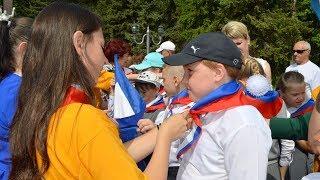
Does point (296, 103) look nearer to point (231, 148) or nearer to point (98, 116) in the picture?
point (231, 148)

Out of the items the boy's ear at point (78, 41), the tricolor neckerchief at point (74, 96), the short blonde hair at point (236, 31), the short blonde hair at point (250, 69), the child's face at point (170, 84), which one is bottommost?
the child's face at point (170, 84)

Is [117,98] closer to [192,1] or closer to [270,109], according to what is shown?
[270,109]

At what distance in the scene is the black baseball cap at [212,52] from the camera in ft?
8.63

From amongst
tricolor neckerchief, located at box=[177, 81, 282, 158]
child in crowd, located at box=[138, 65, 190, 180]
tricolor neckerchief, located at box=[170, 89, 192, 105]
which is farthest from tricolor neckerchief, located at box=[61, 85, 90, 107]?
child in crowd, located at box=[138, 65, 190, 180]

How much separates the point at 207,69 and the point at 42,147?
103 cm

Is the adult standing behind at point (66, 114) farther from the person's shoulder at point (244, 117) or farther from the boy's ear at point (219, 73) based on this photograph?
the boy's ear at point (219, 73)

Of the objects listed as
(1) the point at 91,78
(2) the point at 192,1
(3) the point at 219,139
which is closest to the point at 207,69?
(3) the point at 219,139

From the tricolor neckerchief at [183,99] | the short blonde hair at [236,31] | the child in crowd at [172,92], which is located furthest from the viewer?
the short blonde hair at [236,31]

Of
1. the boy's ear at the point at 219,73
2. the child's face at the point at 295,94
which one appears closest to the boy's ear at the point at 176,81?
the child's face at the point at 295,94

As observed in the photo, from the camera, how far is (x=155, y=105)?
5.32 metres

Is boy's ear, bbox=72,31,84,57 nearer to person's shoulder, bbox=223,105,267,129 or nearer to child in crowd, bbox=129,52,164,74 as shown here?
person's shoulder, bbox=223,105,267,129

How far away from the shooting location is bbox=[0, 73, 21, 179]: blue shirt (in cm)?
287

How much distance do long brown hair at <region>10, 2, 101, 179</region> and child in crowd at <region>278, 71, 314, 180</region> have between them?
3.24 metres

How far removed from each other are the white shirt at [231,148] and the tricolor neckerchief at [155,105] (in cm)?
250
